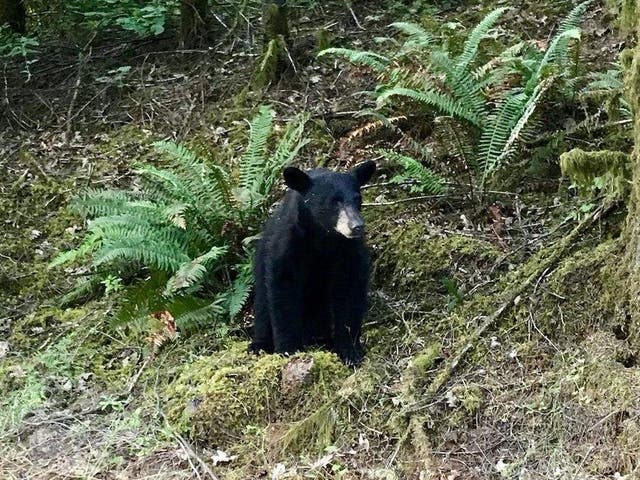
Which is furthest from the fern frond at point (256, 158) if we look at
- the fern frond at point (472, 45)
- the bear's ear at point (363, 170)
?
the fern frond at point (472, 45)

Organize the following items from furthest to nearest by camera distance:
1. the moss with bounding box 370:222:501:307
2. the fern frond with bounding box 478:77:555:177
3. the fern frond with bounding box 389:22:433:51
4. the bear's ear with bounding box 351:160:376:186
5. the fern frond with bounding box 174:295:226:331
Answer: the fern frond with bounding box 389:22:433:51 → the fern frond with bounding box 478:77:555:177 → the fern frond with bounding box 174:295:226:331 → the moss with bounding box 370:222:501:307 → the bear's ear with bounding box 351:160:376:186

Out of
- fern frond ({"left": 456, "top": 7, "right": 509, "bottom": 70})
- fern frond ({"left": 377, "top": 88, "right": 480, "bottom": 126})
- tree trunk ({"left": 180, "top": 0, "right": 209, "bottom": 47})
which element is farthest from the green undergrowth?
tree trunk ({"left": 180, "top": 0, "right": 209, "bottom": 47})

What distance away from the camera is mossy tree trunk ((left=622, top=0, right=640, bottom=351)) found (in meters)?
4.38

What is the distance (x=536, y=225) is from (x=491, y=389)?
189 cm

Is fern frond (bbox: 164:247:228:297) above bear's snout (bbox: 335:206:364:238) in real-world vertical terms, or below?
below

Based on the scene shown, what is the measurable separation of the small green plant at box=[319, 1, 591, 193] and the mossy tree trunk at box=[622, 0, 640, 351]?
1.67 meters

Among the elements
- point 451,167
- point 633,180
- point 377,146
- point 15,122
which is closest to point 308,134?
point 377,146

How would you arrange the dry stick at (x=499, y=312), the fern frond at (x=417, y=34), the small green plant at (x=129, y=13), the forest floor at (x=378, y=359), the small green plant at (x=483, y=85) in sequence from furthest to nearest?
the small green plant at (x=129, y=13) → the fern frond at (x=417, y=34) → the small green plant at (x=483, y=85) → the dry stick at (x=499, y=312) → the forest floor at (x=378, y=359)

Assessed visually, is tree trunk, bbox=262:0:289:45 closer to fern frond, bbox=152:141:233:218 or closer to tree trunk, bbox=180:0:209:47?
tree trunk, bbox=180:0:209:47

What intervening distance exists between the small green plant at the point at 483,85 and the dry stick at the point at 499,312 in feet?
3.65

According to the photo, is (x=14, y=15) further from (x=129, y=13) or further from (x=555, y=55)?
(x=555, y=55)

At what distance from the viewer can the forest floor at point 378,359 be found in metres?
4.38

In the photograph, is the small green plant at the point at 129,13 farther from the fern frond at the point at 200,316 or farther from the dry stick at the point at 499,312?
the dry stick at the point at 499,312

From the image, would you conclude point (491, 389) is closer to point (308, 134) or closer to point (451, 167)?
point (451, 167)
